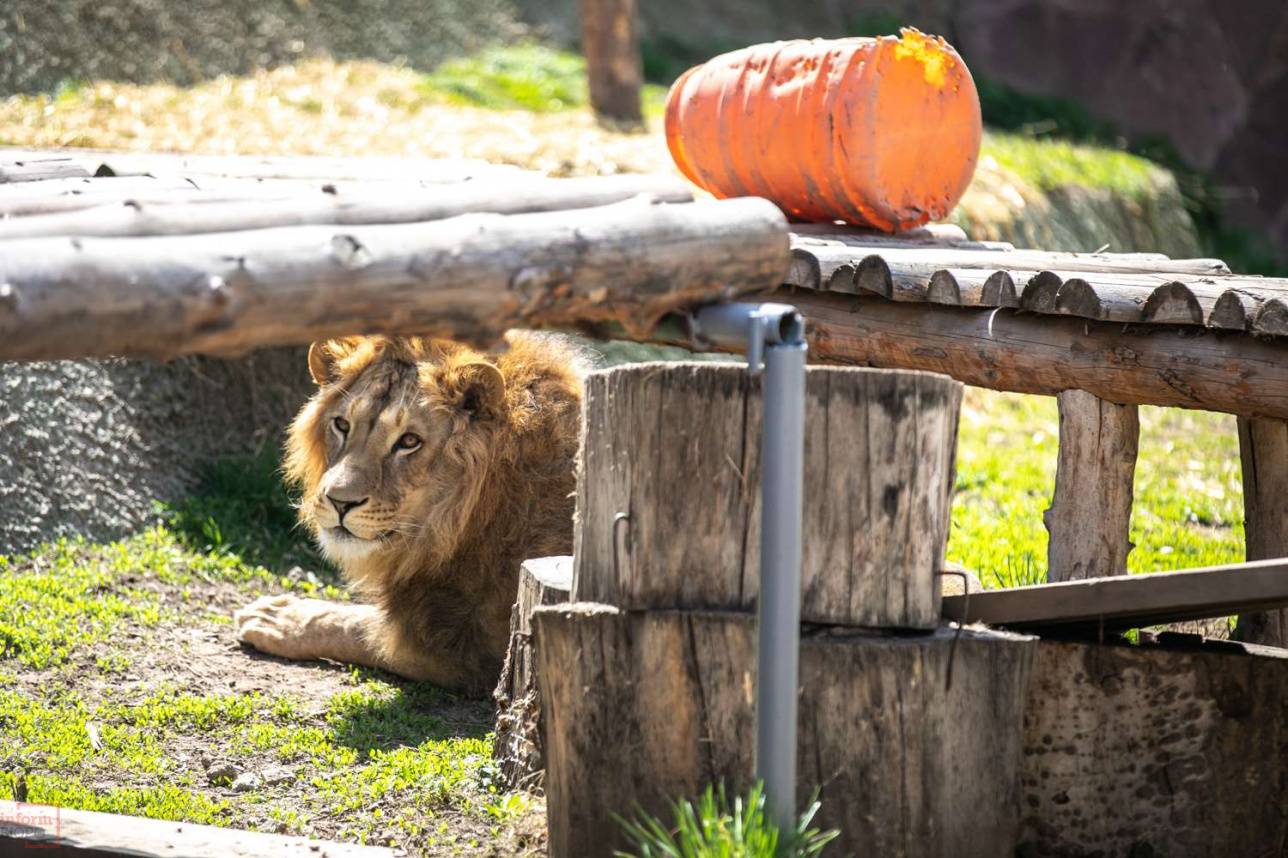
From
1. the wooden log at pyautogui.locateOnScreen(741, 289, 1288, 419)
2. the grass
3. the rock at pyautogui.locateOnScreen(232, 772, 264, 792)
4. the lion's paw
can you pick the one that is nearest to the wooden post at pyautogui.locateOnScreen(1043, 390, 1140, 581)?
the wooden log at pyautogui.locateOnScreen(741, 289, 1288, 419)

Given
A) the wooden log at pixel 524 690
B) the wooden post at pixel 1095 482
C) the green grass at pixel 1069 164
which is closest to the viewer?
Answer: the wooden log at pixel 524 690

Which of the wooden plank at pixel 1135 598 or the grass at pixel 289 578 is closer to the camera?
the wooden plank at pixel 1135 598

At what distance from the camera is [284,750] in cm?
425

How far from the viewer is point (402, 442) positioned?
185 inches

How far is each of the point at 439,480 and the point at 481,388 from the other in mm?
319

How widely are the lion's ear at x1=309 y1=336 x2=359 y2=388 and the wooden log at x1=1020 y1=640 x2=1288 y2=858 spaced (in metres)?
2.52

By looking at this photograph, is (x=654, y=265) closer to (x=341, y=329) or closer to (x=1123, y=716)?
(x=341, y=329)

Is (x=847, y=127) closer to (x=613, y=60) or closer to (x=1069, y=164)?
(x=613, y=60)

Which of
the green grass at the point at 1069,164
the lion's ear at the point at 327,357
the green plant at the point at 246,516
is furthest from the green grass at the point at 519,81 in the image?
the lion's ear at the point at 327,357

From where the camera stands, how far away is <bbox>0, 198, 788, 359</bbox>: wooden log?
2.22 m

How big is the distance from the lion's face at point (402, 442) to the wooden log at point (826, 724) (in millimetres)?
1627

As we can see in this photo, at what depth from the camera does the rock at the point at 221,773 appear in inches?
159

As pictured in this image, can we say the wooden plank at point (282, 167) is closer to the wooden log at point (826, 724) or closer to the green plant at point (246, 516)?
the green plant at point (246, 516)

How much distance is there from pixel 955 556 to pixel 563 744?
3.01 meters
